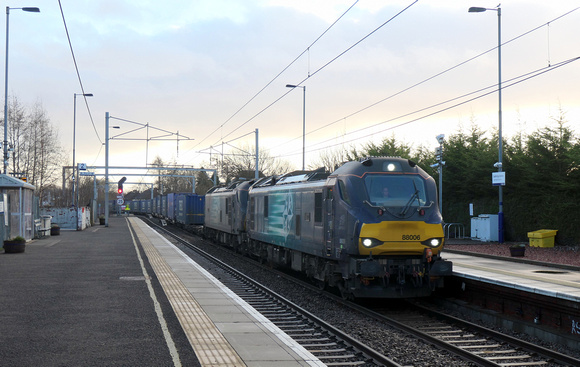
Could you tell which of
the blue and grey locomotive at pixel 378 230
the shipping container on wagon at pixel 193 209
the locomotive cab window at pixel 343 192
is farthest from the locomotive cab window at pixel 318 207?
the shipping container on wagon at pixel 193 209

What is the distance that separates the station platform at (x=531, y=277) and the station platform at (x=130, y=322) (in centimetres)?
494

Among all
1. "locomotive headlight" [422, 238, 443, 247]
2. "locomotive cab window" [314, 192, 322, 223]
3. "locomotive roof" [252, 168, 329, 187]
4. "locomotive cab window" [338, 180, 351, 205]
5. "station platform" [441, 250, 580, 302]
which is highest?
"locomotive roof" [252, 168, 329, 187]

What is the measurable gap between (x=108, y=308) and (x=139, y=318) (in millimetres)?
1402

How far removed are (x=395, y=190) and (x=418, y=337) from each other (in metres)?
4.03

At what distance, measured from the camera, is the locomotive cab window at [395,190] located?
13570 millimetres

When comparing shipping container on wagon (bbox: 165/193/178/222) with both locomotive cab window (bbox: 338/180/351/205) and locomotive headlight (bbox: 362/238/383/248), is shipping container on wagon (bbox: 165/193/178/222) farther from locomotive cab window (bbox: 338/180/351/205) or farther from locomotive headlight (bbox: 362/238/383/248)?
locomotive headlight (bbox: 362/238/383/248)

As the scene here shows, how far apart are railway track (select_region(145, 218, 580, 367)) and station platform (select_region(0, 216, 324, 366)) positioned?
0.66 meters

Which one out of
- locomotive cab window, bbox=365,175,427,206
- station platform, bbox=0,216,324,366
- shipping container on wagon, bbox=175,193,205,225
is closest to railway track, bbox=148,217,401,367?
station platform, bbox=0,216,324,366

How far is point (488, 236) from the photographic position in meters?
31.4

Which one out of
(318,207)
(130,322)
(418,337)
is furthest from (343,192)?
(130,322)

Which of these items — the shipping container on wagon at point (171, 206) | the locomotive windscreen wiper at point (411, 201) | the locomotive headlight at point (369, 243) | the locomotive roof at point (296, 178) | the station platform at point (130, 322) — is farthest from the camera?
the shipping container on wagon at point (171, 206)

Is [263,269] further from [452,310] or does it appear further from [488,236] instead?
[488,236]

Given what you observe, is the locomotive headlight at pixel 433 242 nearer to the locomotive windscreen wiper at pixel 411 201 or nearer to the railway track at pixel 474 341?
the locomotive windscreen wiper at pixel 411 201

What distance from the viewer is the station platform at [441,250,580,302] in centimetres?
1140
